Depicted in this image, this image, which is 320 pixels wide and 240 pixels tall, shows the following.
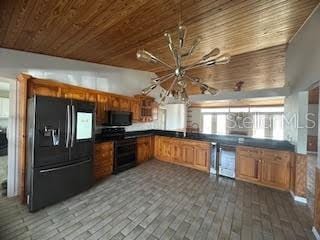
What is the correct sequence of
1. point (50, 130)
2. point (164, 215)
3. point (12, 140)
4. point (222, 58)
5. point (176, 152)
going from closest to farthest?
point (222, 58) → point (164, 215) → point (50, 130) → point (12, 140) → point (176, 152)

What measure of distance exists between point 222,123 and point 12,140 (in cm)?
923

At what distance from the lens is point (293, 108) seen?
12.2 ft

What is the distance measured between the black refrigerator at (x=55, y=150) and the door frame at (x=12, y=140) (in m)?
0.52

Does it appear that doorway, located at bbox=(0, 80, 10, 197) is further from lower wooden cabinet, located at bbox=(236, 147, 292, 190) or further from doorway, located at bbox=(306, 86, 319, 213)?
doorway, located at bbox=(306, 86, 319, 213)

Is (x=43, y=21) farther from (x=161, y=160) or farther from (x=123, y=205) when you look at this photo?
(x=161, y=160)

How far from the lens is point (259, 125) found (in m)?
9.00

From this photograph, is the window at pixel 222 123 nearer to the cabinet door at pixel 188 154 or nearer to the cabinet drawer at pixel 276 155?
the cabinet door at pixel 188 154

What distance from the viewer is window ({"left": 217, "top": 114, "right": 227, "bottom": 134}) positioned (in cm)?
977

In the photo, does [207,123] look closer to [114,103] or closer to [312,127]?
[312,127]

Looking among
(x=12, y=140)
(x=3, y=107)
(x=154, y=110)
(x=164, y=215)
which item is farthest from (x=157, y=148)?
(x=3, y=107)

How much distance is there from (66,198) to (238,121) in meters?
8.81

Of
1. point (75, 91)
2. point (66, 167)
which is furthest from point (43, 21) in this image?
point (66, 167)

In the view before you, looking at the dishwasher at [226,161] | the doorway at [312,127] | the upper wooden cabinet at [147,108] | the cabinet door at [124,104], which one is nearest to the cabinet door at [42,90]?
the cabinet door at [124,104]

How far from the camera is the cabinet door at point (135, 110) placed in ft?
18.3
